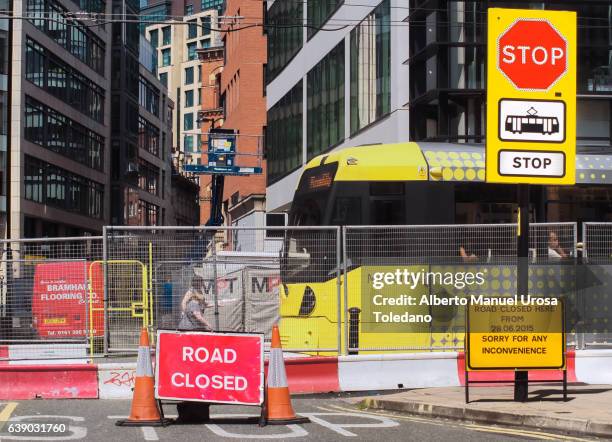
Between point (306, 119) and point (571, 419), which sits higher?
point (306, 119)

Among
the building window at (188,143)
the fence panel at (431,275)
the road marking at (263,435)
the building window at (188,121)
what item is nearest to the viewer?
the road marking at (263,435)

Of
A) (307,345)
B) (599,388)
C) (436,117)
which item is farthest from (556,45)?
(436,117)

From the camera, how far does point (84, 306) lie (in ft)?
54.0

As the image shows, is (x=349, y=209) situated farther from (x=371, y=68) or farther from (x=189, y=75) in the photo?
(x=189, y=75)

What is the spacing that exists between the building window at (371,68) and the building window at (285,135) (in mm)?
9584

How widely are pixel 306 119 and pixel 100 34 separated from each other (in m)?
33.4

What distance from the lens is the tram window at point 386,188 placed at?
835 inches

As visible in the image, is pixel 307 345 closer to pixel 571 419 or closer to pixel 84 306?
pixel 84 306

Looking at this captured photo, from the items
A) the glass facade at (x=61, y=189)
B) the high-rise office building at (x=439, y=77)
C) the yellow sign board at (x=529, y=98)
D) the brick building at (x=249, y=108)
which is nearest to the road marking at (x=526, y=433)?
the yellow sign board at (x=529, y=98)

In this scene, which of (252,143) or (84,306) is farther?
(252,143)

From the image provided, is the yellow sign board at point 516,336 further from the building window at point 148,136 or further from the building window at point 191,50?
the building window at point 191,50

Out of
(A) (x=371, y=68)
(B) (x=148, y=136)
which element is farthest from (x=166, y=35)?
(A) (x=371, y=68)

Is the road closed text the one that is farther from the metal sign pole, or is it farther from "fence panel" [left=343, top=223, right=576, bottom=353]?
"fence panel" [left=343, top=223, right=576, bottom=353]

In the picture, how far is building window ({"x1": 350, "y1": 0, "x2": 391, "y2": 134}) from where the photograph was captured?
1283 inches
